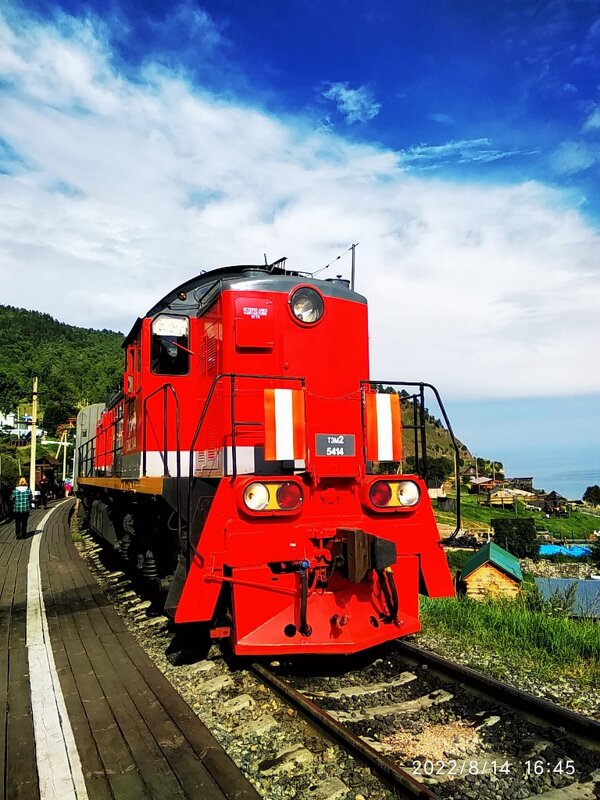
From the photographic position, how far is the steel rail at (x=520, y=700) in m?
3.40

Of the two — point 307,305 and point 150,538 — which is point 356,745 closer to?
point 307,305

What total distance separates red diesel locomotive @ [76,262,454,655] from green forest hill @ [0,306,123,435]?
64.8 m

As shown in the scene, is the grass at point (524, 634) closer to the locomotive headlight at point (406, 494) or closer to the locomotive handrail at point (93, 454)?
the locomotive headlight at point (406, 494)

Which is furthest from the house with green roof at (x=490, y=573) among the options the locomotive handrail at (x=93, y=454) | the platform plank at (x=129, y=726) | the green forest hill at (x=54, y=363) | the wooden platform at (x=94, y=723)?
the green forest hill at (x=54, y=363)

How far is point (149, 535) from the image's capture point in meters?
6.96

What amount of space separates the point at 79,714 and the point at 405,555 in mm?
2814

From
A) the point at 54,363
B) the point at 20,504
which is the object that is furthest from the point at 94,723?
the point at 54,363

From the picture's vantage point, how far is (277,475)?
470 cm

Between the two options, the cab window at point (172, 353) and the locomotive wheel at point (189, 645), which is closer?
the locomotive wheel at point (189, 645)

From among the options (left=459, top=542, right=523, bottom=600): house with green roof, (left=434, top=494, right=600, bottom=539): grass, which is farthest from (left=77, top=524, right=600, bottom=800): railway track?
(left=434, top=494, right=600, bottom=539): grass

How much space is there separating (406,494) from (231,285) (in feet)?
8.51

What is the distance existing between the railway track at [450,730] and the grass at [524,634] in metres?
0.88

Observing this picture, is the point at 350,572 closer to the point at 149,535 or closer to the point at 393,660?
the point at 393,660

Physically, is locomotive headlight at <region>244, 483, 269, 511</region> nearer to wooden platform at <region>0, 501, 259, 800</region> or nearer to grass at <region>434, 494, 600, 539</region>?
wooden platform at <region>0, 501, 259, 800</region>
